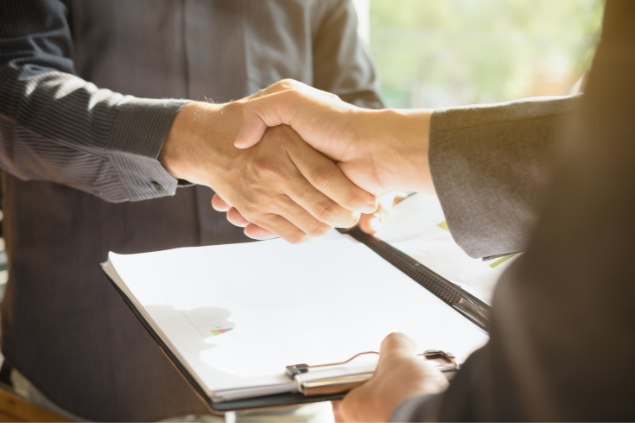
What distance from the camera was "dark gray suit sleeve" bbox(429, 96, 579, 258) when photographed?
47cm

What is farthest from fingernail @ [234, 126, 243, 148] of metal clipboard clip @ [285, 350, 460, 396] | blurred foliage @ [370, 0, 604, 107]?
blurred foliage @ [370, 0, 604, 107]

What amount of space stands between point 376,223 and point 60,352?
2.14 ft

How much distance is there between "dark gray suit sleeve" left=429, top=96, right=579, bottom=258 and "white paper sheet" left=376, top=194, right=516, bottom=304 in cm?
5

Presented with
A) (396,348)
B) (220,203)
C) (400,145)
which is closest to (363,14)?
(220,203)

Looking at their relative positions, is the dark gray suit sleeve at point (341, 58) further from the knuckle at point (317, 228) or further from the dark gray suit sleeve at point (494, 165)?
the dark gray suit sleeve at point (494, 165)

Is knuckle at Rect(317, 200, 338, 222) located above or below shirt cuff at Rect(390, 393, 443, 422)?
above

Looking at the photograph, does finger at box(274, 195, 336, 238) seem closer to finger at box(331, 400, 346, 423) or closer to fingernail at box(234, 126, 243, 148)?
fingernail at box(234, 126, 243, 148)

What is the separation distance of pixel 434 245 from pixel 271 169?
0.27 meters

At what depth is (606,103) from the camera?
0.23 metres

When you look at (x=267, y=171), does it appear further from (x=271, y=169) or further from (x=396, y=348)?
(x=396, y=348)

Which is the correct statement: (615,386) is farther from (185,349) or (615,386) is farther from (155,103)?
(155,103)

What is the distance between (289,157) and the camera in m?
0.72

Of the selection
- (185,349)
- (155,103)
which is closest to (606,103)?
(185,349)

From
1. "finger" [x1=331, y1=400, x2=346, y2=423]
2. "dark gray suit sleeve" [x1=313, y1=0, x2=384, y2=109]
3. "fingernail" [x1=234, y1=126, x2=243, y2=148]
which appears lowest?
"finger" [x1=331, y1=400, x2=346, y2=423]
